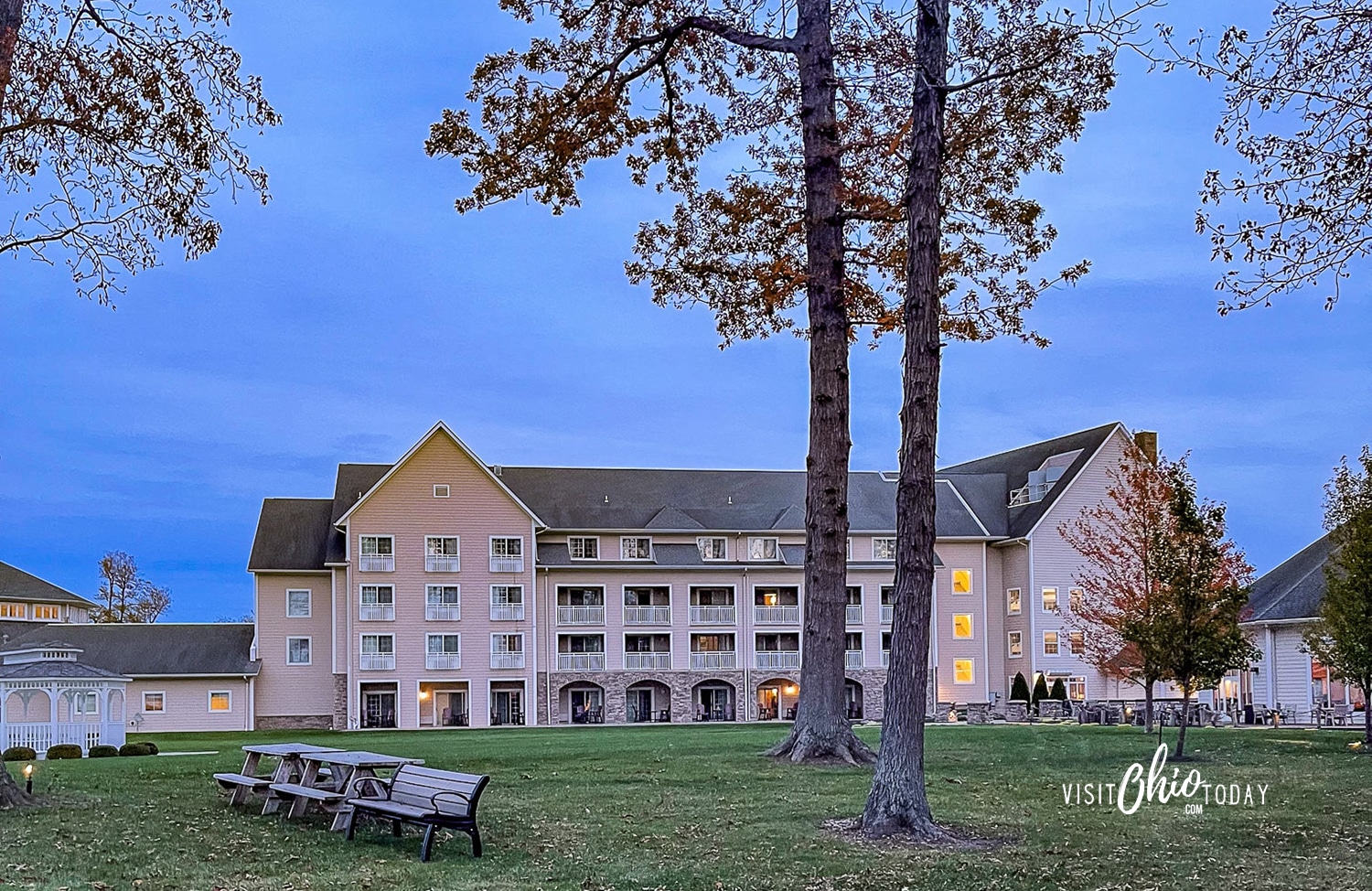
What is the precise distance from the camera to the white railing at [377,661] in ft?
181

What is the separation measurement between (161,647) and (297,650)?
5571mm

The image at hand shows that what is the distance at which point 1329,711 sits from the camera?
41812 millimetres

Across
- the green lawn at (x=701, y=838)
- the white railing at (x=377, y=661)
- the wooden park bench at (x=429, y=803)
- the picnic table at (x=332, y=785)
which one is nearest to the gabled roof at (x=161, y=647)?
the white railing at (x=377, y=661)

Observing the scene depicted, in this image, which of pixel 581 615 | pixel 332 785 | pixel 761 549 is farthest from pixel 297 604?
pixel 332 785

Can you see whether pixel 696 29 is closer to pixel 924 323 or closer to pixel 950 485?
pixel 924 323

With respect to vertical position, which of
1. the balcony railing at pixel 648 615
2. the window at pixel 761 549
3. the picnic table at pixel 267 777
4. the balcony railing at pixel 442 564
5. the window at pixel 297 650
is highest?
the window at pixel 761 549

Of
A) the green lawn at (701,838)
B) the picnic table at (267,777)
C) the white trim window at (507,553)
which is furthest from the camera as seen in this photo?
the white trim window at (507,553)

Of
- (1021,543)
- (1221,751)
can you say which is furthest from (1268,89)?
(1021,543)

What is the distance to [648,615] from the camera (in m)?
59.0

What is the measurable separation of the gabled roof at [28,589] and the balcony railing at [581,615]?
109 ft

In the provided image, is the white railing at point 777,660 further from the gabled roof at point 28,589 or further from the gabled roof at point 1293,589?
the gabled roof at point 28,589

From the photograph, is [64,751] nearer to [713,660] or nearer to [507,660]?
[507,660]

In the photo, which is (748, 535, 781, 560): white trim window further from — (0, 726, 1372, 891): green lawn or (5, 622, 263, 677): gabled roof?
(0, 726, 1372, 891): green lawn

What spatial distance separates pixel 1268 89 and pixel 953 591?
170 feet
